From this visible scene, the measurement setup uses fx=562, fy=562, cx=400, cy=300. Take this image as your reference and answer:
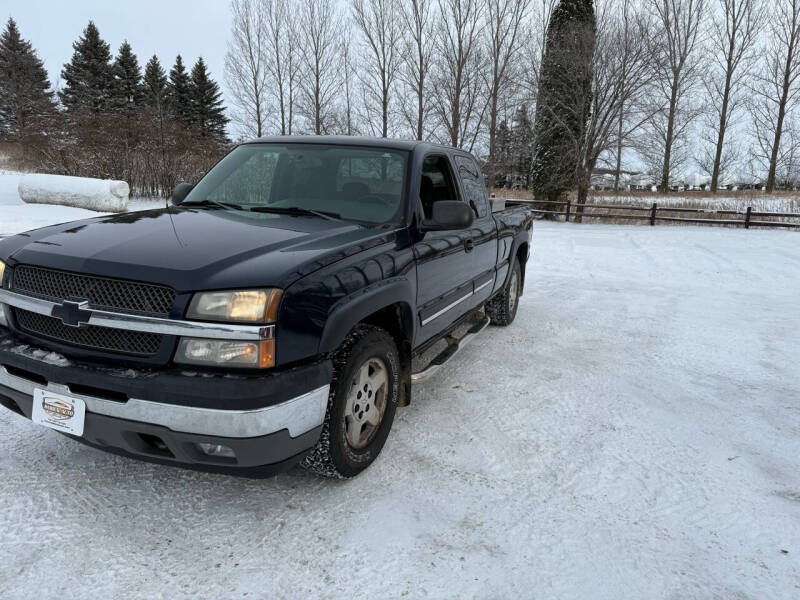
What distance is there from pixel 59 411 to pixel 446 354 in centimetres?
260

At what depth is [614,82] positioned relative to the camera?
20812mm

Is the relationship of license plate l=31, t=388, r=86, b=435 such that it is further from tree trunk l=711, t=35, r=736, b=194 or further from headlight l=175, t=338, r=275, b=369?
tree trunk l=711, t=35, r=736, b=194

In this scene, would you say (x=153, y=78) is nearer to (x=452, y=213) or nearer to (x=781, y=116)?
(x=781, y=116)

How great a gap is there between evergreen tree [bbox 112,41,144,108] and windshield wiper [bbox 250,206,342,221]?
54393 mm

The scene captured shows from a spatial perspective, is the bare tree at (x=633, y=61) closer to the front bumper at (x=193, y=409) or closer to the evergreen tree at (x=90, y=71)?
the front bumper at (x=193, y=409)

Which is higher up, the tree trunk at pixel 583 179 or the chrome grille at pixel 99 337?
the tree trunk at pixel 583 179

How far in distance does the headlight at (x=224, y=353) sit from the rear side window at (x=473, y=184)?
8.69 feet

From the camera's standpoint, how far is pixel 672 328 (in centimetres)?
632

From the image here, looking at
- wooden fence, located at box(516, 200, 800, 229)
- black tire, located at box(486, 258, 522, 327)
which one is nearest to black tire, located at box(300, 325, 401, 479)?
black tire, located at box(486, 258, 522, 327)

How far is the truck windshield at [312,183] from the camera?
3387mm

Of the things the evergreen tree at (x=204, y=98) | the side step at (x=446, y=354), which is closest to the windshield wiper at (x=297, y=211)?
the side step at (x=446, y=354)

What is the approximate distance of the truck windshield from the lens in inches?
133

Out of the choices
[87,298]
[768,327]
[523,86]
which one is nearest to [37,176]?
[87,298]

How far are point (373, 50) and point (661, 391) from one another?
95.3 feet
